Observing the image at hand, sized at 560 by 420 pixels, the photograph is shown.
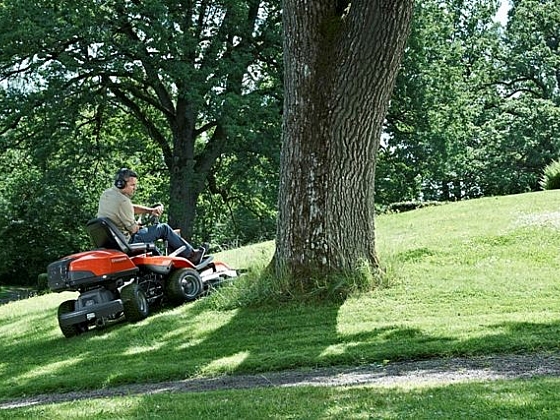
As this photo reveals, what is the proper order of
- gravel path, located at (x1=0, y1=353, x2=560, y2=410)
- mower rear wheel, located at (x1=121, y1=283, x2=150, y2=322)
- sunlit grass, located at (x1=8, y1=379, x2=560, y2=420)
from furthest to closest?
mower rear wheel, located at (x1=121, y1=283, x2=150, y2=322), gravel path, located at (x1=0, y1=353, x2=560, y2=410), sunlit grass, located at (x1=8, y1=379, x2=560, y2=420)

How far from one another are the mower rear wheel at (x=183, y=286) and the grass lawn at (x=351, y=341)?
8.8 inches

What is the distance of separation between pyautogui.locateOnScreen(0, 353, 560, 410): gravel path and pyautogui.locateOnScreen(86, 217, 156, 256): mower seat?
9.79 ft

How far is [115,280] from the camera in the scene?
9.94 metres

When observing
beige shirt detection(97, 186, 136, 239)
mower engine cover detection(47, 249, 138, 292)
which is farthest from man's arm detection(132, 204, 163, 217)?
mower engine cover detection(47, 249, 138, 292)

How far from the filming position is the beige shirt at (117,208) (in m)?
10.2

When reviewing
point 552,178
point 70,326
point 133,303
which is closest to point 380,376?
point 133,303

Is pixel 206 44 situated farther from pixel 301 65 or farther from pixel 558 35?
pixel 558 35

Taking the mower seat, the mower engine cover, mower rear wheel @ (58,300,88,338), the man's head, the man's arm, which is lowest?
mower rear wheel @ (58,300,88,338)

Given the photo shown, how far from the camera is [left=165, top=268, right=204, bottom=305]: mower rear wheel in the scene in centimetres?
1048

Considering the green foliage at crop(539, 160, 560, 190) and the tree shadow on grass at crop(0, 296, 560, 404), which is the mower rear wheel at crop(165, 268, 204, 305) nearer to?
the tree shadow on grass at crop(0, 296, 560, 404)

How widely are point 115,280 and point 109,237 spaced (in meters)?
0.56

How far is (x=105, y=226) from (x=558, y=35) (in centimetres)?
3350

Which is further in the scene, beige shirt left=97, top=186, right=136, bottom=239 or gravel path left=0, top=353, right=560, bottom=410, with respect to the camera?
beige shirt left=97, top=186, right=136, bottom=239

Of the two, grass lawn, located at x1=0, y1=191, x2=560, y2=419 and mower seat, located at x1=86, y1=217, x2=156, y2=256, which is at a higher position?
mower seat, located at x1=86, y1=217, x2=156, y2=256
